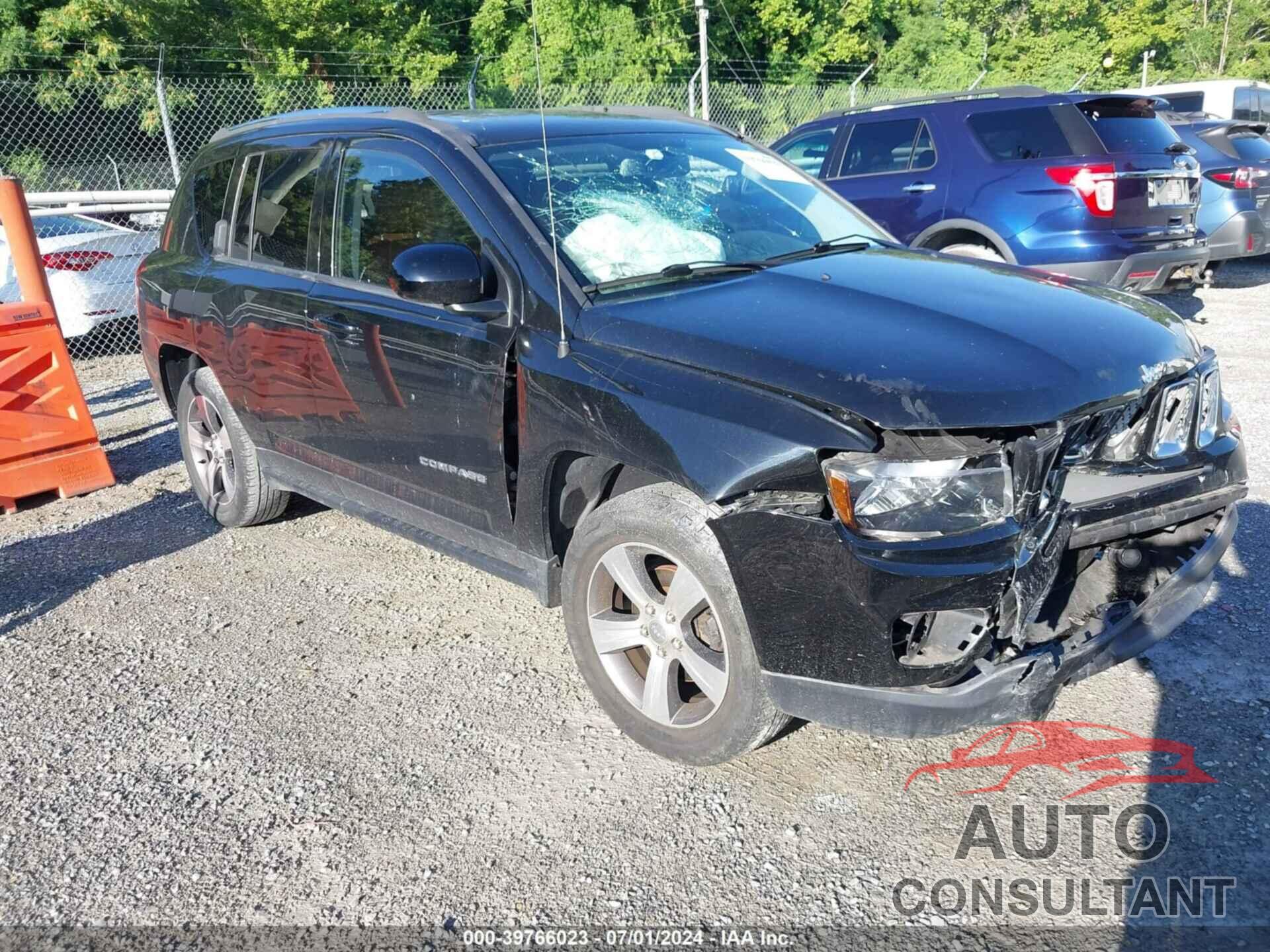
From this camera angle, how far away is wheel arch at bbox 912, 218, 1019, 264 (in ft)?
25.8

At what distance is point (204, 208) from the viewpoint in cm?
516

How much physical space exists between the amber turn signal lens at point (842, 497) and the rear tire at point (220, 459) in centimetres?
326

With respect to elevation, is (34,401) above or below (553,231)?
below

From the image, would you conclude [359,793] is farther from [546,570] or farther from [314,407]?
[314,407]

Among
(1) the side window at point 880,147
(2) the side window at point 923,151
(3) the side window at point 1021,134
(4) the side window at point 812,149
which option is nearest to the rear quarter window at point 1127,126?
(3) the side window at point 1021,134

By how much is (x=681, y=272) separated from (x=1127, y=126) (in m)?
6.17

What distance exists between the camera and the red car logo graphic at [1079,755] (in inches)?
120

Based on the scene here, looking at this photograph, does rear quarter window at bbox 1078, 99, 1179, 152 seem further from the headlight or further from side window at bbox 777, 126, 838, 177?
the headlight

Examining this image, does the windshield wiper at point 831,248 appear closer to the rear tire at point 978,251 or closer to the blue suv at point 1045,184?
the blue suv at point 1045,184

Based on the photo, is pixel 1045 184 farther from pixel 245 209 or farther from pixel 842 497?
pixel 842 497

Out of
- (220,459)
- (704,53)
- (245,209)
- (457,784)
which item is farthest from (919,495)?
(704,53)

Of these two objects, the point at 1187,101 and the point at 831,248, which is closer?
the point at 831,248

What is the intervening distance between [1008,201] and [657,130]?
453 cm

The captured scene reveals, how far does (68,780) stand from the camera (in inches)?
133
